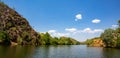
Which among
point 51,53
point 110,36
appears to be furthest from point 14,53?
point 110,36

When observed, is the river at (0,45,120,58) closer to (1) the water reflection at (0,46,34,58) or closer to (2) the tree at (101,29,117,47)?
(1) the water reflection at (0,46,34,58)

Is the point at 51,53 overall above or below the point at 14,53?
below

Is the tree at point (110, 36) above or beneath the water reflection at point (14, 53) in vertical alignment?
above

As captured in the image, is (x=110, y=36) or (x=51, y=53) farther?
(x=110, y=36)

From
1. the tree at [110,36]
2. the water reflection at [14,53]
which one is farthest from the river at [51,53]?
the tree at [110,36]

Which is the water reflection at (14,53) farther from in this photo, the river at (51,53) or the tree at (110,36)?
the tree at (110,36)

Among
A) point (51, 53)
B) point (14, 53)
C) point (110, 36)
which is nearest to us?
point (14, 53)

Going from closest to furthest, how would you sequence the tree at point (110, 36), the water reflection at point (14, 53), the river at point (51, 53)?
the water reflection at point (14, 53) → the river at point (51, 53) → the tree at point (110, 36)

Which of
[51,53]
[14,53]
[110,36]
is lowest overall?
[51,53]

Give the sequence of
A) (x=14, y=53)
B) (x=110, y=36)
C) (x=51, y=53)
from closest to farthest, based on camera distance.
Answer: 1. (x=14, y=53)
2. (x=51, y=53)
3. (x=110, y=36)

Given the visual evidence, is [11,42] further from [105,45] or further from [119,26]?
[119,26]

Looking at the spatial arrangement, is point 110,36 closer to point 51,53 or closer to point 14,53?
point 51,53

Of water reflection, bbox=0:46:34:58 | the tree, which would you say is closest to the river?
water reflection, bbox=0:46:34:58

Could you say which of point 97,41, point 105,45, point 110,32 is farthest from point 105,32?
point 97,41
